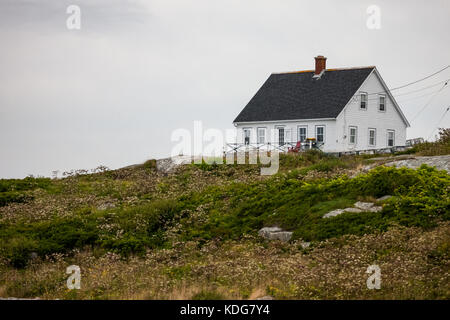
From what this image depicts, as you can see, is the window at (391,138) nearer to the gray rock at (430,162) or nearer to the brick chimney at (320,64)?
the brick chimney at (320,64)

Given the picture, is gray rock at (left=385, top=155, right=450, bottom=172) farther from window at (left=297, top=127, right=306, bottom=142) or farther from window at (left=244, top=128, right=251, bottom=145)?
window at (left=244, top=128, right=251, bottom=145)

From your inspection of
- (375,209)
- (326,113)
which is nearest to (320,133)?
(326,113)

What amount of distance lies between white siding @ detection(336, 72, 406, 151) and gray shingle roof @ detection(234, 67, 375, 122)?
73 cm

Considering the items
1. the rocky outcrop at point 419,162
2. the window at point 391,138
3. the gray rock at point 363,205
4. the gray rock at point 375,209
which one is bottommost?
the gray rock at point 375,209

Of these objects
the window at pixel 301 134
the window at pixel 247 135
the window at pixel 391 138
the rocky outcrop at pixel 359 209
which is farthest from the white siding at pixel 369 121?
the rocky outcrop at pixel 359 209

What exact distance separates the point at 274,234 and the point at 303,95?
26673 mm

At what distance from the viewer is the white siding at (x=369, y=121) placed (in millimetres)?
42500

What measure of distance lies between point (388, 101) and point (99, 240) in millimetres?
30140

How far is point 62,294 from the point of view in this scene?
15.3 metres

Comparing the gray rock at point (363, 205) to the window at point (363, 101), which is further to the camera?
the window at point (363, 101)

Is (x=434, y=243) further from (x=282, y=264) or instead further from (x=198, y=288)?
(x=198, y=288)

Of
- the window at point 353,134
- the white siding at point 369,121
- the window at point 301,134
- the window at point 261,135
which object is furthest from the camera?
the window at point 261,135

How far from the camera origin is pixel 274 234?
20.4m
